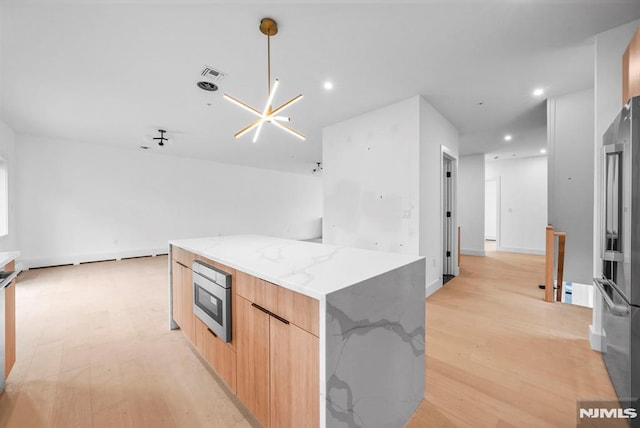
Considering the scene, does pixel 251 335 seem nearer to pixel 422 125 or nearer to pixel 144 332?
pixel 144 332

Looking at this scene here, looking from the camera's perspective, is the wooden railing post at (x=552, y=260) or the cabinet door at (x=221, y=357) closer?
the cabinet door at (x=221, y=357)

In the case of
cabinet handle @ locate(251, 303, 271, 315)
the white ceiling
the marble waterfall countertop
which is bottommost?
cabinet handle @ locate(251, 303, 271, 315)

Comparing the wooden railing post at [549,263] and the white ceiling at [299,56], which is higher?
the white ceiling at [299,56]

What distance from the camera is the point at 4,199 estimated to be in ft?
15.0

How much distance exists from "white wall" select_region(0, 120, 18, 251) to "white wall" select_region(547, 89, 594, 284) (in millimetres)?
8843

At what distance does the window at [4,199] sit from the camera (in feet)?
14.7

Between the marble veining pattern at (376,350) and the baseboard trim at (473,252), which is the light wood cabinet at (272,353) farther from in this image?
the baseboard trim at (473,252)

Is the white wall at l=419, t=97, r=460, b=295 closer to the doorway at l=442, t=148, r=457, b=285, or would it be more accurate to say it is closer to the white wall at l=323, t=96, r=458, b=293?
the white wall at l=323, t=96, r=458, b=293

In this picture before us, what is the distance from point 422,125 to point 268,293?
3195 mm

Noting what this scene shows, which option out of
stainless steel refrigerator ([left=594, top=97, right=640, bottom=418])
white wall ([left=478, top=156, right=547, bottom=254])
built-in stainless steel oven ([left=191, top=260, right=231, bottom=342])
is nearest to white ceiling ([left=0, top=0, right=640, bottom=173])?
stainless steel refrigerator ([left=594, top=97, right=640, bottom=418])

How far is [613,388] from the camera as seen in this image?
1678 millimetres

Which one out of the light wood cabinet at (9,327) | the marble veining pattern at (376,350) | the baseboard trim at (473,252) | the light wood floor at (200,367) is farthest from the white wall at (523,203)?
the light wood cabinet at (9,327)

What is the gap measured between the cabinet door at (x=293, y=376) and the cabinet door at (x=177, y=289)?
149 centimetres

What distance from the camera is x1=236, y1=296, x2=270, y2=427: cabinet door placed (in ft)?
4.00
